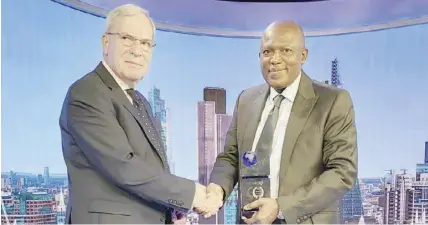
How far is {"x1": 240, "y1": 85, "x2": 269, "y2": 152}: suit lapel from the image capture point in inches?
101

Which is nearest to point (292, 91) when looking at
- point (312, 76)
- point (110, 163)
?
point (312, 76)

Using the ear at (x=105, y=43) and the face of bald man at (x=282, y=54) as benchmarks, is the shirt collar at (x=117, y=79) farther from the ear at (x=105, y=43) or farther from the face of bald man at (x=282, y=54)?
the face of bald man at (x=282, y=54)

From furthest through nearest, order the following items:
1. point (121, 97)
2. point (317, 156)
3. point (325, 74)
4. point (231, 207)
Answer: point (325, 74) → point (231, 207) → point (317, 156) → point (121, 97)

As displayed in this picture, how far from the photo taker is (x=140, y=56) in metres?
2.37

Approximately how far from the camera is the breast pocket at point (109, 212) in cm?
222

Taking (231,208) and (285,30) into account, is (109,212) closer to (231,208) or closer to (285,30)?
(231,208)

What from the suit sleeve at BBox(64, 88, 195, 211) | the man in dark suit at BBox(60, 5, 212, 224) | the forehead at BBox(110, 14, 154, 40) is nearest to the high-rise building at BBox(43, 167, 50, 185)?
the man in dark suit at BBox(60, 5, 212, 224)

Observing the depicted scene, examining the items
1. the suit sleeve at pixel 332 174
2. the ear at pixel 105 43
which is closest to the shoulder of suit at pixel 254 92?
the suit sleeve at pixel 332 174

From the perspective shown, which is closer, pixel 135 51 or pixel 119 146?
pixel 119 146

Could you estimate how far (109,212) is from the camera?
2.23 m

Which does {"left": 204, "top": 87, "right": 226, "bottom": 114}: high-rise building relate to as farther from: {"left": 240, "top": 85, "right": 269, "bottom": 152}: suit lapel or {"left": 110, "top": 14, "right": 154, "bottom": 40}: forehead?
{"left": 110, "top": 14, "right": 154, "bottom": 40}: forehead

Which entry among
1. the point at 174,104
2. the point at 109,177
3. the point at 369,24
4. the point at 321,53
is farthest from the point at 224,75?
the point at 109,177

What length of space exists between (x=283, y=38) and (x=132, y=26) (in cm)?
66

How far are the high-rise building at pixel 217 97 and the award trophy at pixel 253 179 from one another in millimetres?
578
